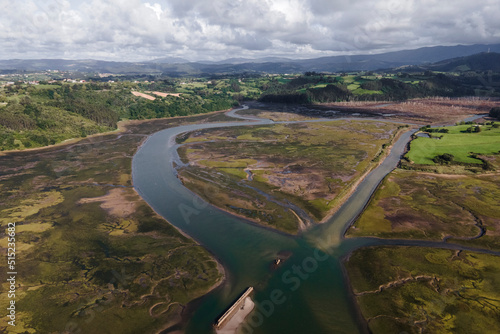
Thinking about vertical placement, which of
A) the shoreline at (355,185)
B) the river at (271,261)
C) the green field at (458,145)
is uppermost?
the green field at (458,145)

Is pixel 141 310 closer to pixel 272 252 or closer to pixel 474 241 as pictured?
pixel 272 252

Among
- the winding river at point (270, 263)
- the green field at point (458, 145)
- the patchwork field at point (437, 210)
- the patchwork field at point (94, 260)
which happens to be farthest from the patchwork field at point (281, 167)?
the patchwork field at point (94, 260)

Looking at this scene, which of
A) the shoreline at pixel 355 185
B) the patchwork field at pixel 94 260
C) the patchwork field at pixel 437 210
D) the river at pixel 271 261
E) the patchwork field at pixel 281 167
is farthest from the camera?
the patchwork field at pixel 281 167

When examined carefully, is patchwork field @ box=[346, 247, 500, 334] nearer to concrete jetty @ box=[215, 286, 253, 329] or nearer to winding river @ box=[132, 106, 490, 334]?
winding river @ box=[132, 106, 490, 334]

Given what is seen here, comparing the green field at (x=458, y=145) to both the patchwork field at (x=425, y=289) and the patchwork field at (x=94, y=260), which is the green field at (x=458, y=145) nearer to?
the patchwork field at (x=425, y=289)

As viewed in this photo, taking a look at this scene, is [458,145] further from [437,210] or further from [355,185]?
[437,210]

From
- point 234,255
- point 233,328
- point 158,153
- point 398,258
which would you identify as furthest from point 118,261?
point 158,153
